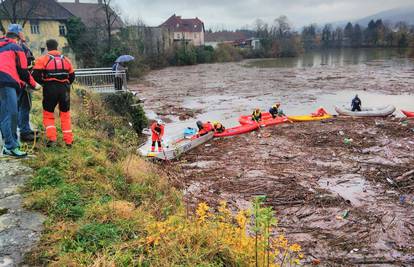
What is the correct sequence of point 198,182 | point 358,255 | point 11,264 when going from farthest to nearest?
point 198,182 → point 358,255 → point 11,264

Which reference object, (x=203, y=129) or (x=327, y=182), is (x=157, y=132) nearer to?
(x=203, y=129)

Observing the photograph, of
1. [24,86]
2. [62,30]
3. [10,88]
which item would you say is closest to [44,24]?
[62,30]

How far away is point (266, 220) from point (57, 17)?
133 ft

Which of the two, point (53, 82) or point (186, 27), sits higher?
point (186, 27)

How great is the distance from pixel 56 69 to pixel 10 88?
2.60ft

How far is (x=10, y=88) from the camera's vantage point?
489 cm

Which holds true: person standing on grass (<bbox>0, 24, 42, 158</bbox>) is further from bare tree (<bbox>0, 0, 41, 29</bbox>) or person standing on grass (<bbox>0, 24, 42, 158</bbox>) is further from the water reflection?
the water reflection

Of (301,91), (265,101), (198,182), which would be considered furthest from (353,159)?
(301,91)

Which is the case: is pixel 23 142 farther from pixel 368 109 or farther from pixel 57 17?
pixel 57 17

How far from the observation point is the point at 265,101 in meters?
23.5

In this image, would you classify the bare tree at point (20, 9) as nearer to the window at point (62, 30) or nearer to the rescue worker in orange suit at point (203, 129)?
the window at point (62, 30)

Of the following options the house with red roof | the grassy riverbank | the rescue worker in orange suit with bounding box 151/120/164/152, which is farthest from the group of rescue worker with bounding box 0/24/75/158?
the house with red roof

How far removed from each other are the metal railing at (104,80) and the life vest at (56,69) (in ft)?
27.9

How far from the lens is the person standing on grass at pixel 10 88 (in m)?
4.80
